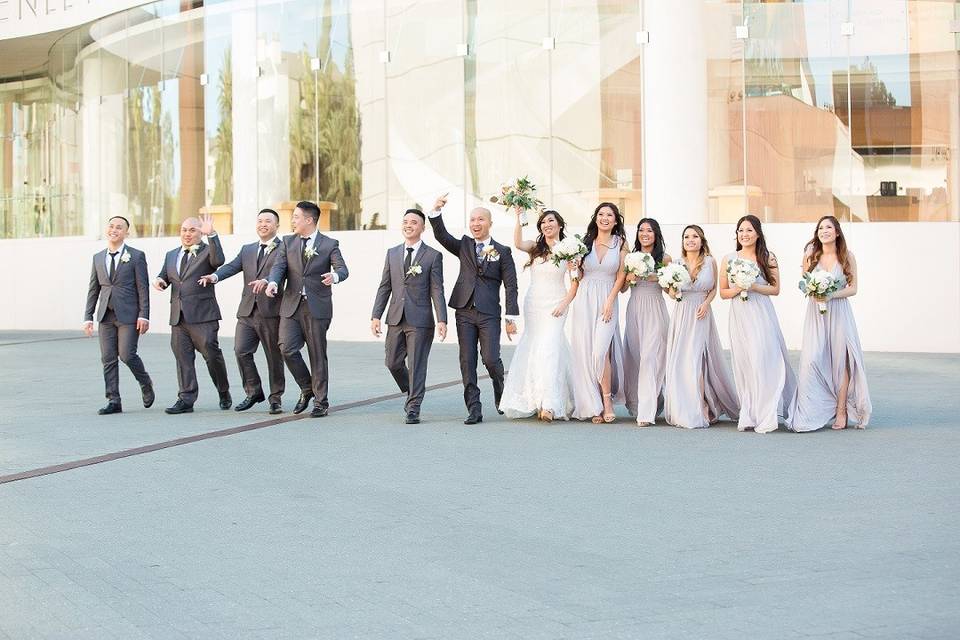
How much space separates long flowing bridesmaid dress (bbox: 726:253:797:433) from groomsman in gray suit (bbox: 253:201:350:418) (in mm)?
3807

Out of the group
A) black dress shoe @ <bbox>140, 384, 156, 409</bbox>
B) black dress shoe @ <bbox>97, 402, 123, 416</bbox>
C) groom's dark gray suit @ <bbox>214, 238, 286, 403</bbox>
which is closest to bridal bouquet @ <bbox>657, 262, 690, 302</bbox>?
groom's dark gray suit @ <bbox>214, 238, 286, 403</bbox>

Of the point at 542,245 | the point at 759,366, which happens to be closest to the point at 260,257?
the point at 542,245

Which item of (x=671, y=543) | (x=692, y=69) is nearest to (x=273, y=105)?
(x=692, y=69)

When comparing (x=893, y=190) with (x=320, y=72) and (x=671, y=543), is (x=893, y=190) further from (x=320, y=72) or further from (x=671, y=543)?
(x=671, y=543)

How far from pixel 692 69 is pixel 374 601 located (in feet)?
56.8

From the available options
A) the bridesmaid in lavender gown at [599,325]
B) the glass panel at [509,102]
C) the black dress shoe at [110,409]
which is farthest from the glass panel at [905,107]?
the black dress shoe at [110,409]

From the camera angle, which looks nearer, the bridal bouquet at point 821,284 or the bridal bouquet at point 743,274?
the bridal bouquet at point 821,284

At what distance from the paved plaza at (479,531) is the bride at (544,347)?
0.99 ft

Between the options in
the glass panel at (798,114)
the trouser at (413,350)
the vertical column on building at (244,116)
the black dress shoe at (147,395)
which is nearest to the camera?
the trouser at (413,350)

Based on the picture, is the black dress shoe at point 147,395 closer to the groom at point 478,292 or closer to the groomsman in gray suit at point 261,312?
the groomsman in gray suit at point 261,312

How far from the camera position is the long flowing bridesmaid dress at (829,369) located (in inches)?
433

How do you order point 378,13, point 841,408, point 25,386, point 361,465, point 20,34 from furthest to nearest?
point 20,34 → point 378,13 → point 25,386 → point 841,408 → point 361,465

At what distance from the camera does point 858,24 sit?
68.0 feet

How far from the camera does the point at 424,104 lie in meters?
24.1
